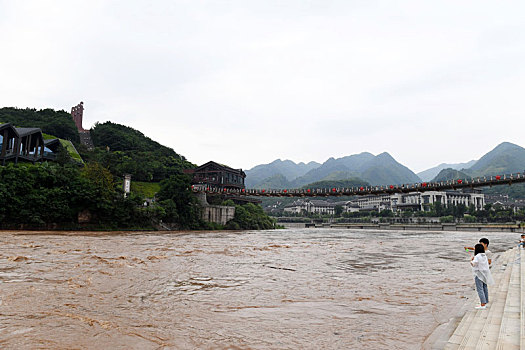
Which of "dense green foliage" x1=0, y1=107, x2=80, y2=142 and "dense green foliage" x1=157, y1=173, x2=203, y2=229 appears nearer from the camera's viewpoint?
"dense green foliage" x1=157, y1=173, x2=203, y2=229

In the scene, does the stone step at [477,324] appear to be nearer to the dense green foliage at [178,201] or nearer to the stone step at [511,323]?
the stone step at [511,323]

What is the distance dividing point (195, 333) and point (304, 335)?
1667 millimetres

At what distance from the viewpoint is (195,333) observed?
5.29 metres

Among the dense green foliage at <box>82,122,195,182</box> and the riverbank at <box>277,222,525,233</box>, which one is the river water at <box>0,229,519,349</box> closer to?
the dense green foliage at <box>82,122,195,182</box>

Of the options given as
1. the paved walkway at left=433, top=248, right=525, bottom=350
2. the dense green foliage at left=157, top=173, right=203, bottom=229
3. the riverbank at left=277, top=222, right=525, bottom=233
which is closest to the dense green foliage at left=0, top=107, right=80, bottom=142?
the dense green foliage at left=157, top=173, right=203, bottom=229

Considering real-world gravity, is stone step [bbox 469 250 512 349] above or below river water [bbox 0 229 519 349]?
above

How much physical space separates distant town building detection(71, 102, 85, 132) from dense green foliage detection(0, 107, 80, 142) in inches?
260

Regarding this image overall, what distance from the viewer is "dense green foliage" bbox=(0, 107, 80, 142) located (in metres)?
66.6

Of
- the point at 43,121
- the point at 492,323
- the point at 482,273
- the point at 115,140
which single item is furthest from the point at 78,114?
the point at 492,323

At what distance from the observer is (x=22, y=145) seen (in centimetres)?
4353

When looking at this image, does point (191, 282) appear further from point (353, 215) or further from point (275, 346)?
point (353, 215)

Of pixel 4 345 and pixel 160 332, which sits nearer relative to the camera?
pixel 4 345

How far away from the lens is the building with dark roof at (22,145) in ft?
130

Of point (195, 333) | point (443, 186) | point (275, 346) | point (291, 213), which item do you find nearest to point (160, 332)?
point (195, 333)
